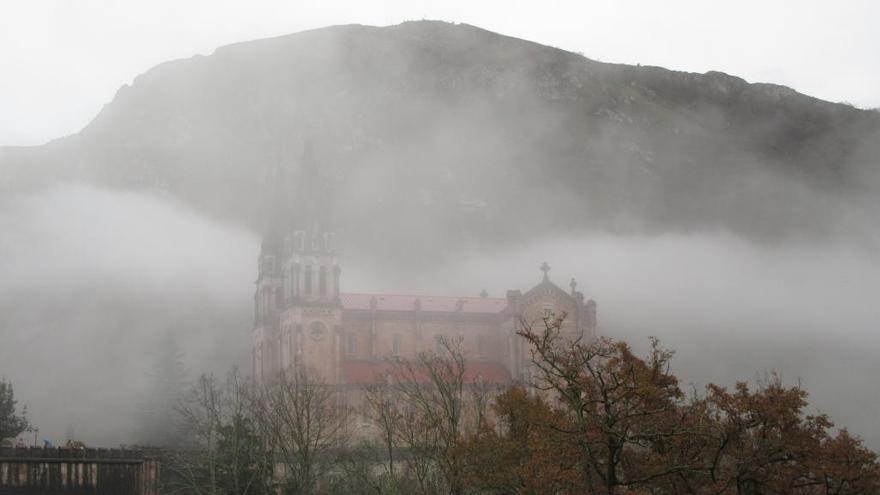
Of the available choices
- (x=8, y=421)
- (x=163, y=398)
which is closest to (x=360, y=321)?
(x=163, y=398)

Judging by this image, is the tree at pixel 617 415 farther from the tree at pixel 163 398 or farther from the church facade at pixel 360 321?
the tree at pixel 163 398

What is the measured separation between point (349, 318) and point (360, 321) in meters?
1.38

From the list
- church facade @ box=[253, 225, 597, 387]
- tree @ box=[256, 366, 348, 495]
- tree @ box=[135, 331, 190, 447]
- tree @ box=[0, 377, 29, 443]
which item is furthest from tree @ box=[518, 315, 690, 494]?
tree @ box=[135, 331, 190, 447]

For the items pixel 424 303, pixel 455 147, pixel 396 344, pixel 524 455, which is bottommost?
pixel 524 455

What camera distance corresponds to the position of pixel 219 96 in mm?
176000

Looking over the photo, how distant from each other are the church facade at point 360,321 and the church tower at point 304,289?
0.28 ft

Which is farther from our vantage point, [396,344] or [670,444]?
[396,344]

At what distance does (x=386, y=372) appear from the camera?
3312 inches

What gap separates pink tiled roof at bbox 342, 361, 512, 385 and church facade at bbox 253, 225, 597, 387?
0.09 metres

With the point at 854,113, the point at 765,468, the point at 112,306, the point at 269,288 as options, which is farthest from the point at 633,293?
the point at 765,468

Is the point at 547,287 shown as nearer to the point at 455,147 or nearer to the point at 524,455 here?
the point at 524,455

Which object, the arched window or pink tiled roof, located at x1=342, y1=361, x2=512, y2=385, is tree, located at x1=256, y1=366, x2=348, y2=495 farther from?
the arched window

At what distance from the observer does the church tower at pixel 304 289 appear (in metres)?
Result: 83.5

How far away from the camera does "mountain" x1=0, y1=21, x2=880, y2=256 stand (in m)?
164
